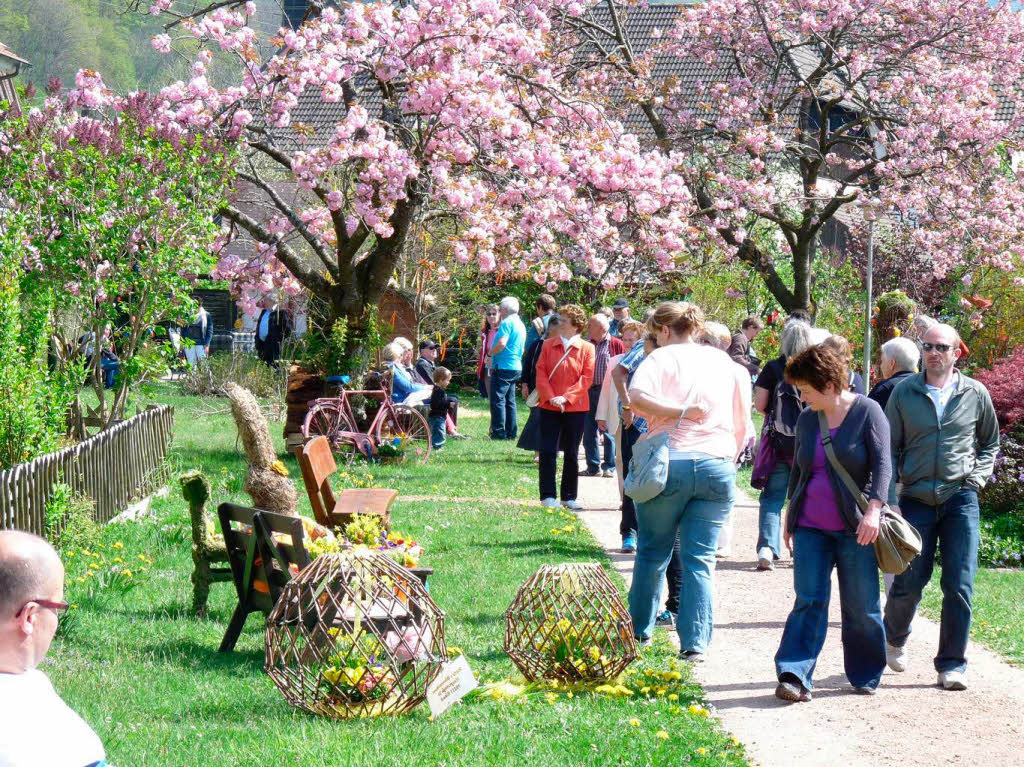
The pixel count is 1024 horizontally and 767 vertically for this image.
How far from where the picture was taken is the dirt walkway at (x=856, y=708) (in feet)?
16.4

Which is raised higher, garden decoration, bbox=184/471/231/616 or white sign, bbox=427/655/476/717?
garden decoration, bbox=184/471/231/616

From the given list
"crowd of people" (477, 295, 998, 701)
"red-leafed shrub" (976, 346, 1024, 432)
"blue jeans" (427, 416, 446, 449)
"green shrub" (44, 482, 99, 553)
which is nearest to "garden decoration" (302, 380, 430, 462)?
"blue jeans" (427, 416, 446, 449)

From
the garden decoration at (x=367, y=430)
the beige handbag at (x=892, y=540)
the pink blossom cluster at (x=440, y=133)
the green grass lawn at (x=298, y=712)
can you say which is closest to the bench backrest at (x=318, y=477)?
the green grass lawn at (x=298, y=712)

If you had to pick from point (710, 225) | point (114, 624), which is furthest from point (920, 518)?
point (710, 225)

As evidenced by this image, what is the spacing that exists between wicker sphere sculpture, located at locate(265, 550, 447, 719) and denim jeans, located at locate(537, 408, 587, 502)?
18.1 ft

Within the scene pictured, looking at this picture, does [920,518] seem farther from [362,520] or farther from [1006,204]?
[1006,204]

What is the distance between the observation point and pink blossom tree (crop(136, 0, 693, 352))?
1294 centimetres

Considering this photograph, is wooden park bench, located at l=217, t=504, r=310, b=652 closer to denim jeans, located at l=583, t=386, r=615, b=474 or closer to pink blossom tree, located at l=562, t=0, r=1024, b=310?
denim jeans, located at l=583, t=386, r=615, b=474

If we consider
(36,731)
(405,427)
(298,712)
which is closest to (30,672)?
(36,731)

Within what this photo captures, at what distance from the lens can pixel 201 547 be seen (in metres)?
6.91

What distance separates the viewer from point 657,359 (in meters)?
6.46

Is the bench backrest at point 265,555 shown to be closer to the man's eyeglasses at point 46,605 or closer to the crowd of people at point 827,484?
the crowd of people at point 827,484

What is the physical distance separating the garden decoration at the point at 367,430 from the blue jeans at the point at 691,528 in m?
8.15

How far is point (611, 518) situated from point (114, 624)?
18.4ft
